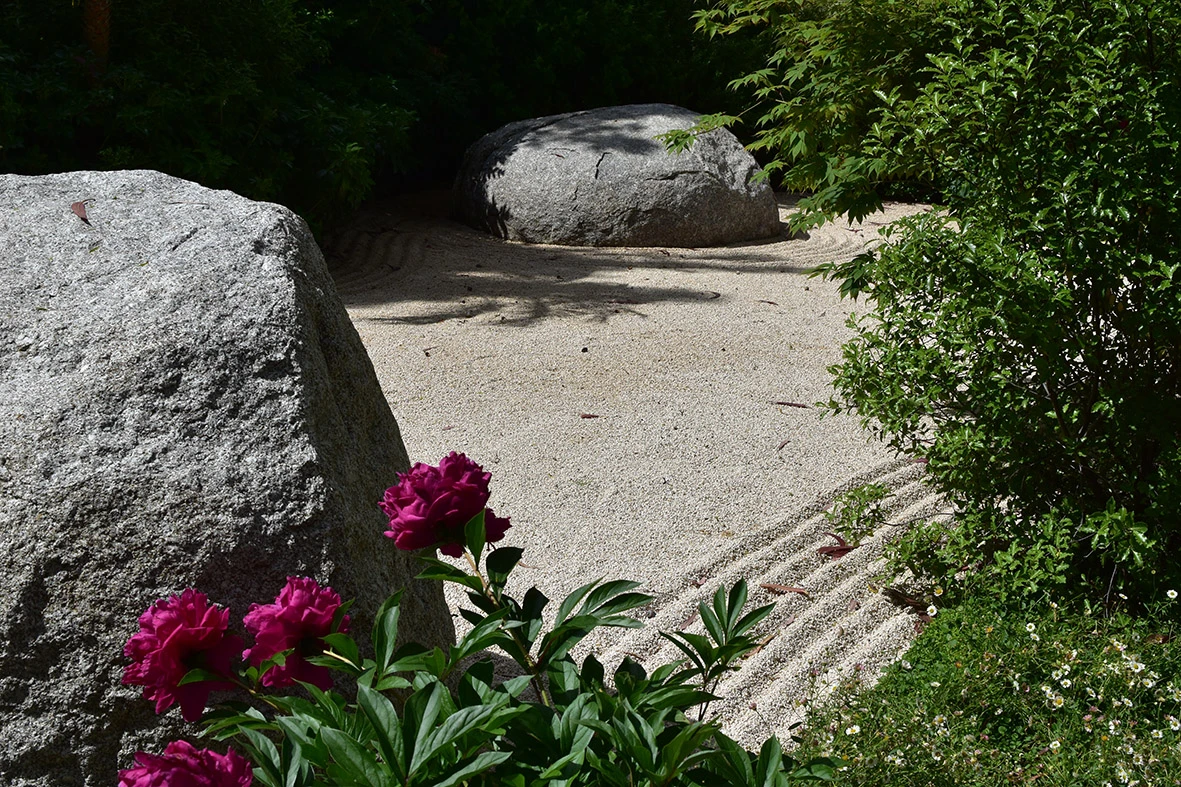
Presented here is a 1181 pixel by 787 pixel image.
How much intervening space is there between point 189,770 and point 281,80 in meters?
7.48

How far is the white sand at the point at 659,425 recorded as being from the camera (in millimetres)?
3291

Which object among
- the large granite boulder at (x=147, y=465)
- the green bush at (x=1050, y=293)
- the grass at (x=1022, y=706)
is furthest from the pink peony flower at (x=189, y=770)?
the green bush at (x=1050, y=293)

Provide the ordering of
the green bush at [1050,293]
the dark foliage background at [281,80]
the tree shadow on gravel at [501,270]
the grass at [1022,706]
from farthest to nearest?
the dark foliage background at [281,80]
the tree shadow on gravel at [501,270]
the green bush at [1050,293]
the grass at [1022,706]

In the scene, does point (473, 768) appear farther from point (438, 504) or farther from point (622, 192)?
point (622, 192)

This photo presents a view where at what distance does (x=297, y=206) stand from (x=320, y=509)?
20.7 ft

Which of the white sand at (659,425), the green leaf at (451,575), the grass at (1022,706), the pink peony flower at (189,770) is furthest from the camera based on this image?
the white sand at (659,425)

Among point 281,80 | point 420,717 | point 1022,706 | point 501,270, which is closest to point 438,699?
point 420,717

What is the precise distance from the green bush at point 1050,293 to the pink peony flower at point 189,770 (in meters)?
2.17

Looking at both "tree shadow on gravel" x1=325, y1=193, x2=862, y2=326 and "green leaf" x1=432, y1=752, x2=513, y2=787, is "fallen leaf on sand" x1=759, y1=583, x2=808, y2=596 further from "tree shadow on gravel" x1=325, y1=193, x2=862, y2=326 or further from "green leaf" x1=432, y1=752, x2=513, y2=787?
"tree shadow on gravel" x1=325, y1=193, x2=862, y2=326

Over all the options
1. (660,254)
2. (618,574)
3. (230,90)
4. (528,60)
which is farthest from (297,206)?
(618,574)

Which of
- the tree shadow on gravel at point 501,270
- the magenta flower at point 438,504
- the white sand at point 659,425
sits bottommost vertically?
the white sand at point 659,425

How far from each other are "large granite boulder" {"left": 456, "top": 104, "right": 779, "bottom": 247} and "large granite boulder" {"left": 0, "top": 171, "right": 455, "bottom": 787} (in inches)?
251

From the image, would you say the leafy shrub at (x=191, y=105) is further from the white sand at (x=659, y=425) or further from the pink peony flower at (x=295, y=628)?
the pink peony flower at (x=295, y=628)

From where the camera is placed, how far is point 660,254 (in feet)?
27.5
